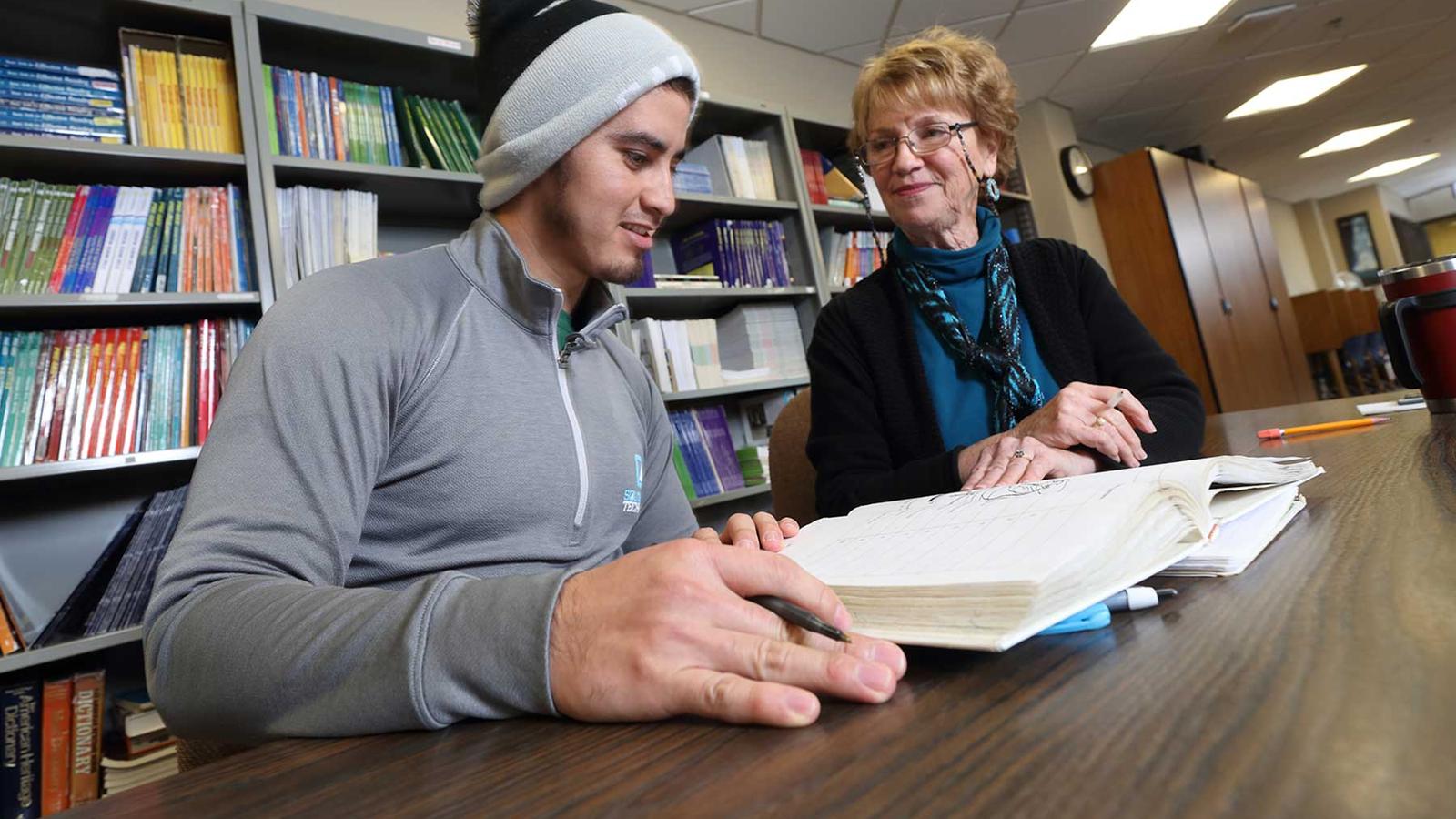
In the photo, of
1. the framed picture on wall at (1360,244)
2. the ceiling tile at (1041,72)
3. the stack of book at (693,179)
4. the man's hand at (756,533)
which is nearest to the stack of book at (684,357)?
the stack of book at (693,179)

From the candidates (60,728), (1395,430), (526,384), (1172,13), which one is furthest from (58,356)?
(1172,13)

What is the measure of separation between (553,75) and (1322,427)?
1283mm

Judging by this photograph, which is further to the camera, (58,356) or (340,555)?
(58,356)

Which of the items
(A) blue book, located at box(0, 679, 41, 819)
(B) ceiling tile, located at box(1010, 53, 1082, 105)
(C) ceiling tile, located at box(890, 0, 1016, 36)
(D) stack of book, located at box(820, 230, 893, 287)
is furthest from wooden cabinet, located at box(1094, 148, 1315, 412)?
(A) blue book, located at box(0, 679, 41, 819)

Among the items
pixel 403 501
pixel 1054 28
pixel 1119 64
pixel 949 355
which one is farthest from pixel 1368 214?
pixel 403 501

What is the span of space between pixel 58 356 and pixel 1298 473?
6.61 feet

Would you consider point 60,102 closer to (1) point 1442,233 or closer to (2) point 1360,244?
(2) point 1360,244

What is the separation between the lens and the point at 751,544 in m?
0.68

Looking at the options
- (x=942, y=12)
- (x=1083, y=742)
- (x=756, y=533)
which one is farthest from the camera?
(x=942, y=12)

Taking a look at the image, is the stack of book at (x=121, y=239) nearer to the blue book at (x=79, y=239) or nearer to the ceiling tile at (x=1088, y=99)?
the blue book at (x=79, y=239)

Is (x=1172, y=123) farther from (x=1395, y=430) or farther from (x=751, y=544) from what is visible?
(x=751, y=544)

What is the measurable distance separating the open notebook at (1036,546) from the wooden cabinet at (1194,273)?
522 centimetres

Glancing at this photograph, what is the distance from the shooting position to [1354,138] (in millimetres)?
7590

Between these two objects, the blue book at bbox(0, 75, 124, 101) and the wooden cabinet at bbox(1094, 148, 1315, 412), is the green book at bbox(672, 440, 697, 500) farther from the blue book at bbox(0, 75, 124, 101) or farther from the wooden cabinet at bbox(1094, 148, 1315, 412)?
the wooden cabinet at bbox(1094, 148, 1315, 412)
